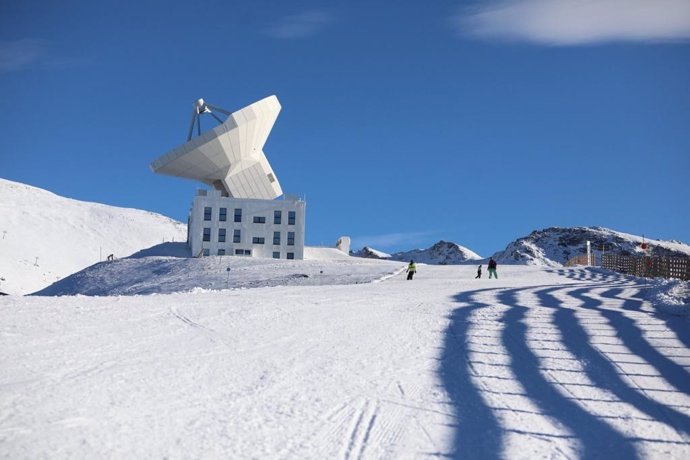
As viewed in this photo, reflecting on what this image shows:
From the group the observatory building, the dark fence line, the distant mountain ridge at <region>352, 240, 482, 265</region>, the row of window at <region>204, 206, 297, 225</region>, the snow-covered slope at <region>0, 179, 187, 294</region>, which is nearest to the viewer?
the dark fence line

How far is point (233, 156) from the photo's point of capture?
62.7m

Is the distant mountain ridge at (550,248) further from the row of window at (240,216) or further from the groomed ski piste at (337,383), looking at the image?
the groomed ski piste at (337,383)

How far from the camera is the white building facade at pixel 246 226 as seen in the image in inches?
2493

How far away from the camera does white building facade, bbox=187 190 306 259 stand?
63312 mm

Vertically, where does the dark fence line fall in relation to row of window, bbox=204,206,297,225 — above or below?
below

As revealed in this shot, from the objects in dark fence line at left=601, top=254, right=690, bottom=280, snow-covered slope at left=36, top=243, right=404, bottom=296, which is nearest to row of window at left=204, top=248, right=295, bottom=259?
snow-covered slope at left=36, top=243, right=404, bottom=296

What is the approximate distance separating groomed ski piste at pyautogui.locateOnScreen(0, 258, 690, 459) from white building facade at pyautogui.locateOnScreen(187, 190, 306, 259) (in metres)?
47.1

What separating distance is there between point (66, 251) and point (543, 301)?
115170mm

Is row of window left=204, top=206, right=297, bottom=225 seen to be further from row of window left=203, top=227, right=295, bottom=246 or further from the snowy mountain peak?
the snowy mountain peak

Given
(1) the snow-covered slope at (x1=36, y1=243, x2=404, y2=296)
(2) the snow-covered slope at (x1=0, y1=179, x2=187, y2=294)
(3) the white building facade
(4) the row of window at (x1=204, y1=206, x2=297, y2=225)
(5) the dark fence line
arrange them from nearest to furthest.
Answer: (5) the dark fence line, (1) the snow-covered slope at (x1=36, y1=243, x2=404, y2=296), (3) the white building facade, (4) the row of window at (x1=204, y1=206, x2=297, y2=225), (2) the snow-covered slope at (x1=0, y1=179, x2=187, y2=294)

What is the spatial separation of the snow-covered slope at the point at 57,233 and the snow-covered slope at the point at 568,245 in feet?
256

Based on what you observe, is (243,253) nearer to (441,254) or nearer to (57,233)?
(57,233)

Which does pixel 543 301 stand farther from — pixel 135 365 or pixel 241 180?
pixel 241 180

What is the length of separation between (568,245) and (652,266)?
15232cm
